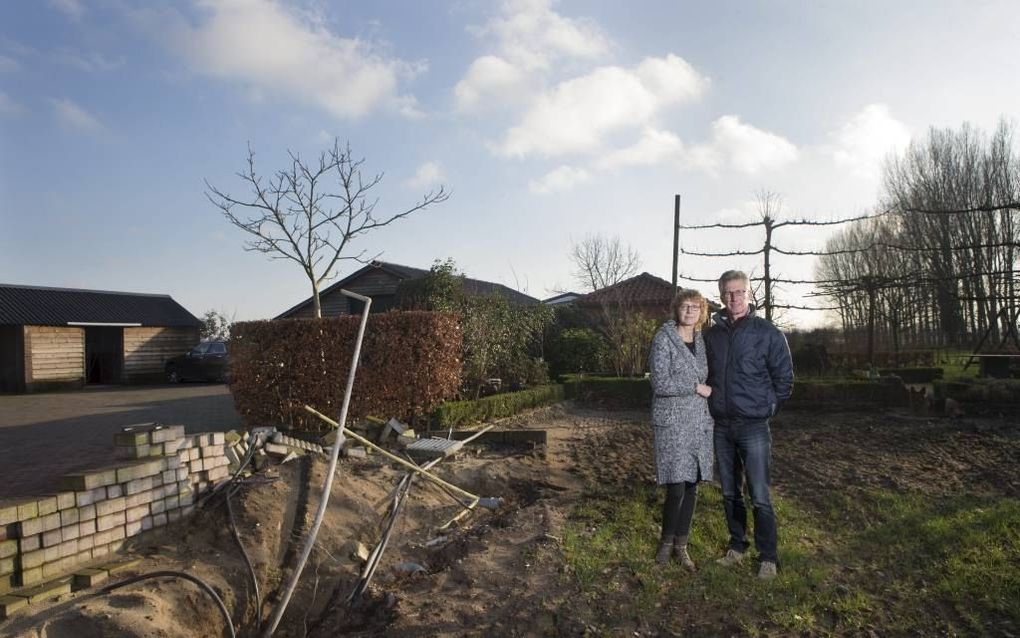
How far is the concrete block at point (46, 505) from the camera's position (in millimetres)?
4191

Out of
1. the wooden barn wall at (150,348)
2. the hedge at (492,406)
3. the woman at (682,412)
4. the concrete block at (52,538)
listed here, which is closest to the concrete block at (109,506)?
the concrete block at (52,538)

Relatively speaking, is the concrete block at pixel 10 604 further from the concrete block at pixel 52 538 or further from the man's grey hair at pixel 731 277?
the man's grey hair at pixel 731 277

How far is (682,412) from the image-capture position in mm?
4395

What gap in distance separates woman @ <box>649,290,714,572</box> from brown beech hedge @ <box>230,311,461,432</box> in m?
5.20

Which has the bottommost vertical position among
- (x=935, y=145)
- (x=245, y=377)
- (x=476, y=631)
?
(x=476, y=631)

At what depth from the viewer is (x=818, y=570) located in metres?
4.35

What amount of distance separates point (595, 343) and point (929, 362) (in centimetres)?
1124

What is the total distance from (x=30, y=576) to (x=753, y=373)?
4734mm

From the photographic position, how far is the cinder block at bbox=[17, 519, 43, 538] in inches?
159

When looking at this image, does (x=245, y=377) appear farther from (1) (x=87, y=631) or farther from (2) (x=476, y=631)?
(2) (x=476, y=631)

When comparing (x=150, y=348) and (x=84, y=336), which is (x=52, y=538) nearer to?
(x=84, y=336)

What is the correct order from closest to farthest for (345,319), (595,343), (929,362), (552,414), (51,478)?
(51,478), (345,319), (552,414), (595,343), (929,362)

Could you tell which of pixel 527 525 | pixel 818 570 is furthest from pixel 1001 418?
pixel 527 525

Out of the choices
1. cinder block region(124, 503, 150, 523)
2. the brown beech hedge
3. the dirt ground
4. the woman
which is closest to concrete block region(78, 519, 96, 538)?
cinder block region(124, 503, 150, 523)
